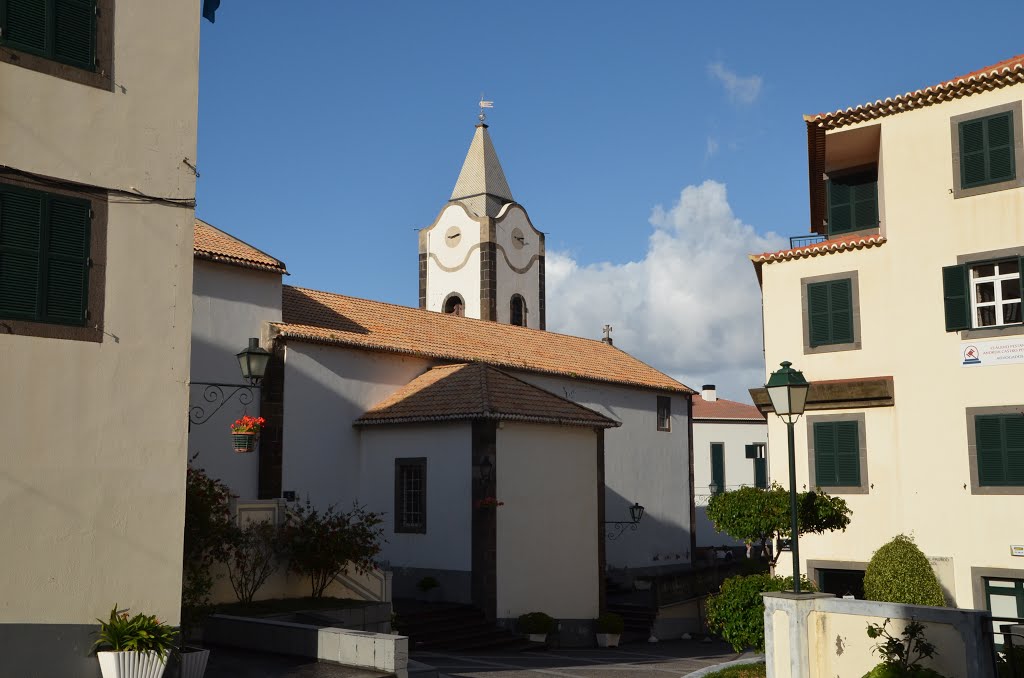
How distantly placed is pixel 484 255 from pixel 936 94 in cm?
2314

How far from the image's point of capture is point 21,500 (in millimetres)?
10188

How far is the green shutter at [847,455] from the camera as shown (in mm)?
20578

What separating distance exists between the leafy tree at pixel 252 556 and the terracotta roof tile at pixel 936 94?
14329 millimetres

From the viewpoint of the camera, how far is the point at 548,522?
25.0m

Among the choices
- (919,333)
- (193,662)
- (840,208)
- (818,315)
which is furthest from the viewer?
(840,208)

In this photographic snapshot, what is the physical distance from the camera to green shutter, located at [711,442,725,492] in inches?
2074

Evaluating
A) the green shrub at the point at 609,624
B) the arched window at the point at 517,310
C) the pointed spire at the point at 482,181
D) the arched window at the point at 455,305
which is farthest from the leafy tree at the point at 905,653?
the pointed spire at the point at 482,181

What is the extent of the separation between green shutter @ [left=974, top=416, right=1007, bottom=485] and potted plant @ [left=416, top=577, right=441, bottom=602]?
41.2 feet

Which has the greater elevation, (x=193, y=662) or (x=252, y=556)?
(x=252, y=556)

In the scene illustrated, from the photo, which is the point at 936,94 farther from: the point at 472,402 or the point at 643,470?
the point at 643,470

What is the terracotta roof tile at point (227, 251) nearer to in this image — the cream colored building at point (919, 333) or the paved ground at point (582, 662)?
the paved ground at point (582, 662)

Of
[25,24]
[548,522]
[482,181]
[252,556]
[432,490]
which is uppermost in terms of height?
[482,181]

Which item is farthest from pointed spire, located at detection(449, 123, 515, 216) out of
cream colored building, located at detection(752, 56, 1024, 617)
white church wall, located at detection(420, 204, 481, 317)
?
cream colored building, located at detection(752, 56, 1024, 617)

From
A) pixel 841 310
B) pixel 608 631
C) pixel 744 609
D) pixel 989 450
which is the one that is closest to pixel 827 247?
pixel 841 310
